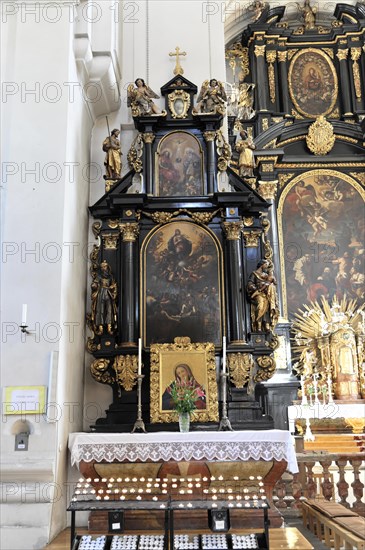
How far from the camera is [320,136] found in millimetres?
15664

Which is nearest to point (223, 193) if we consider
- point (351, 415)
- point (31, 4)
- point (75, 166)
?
point (75, 166)

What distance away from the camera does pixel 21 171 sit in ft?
Answer: 22.6

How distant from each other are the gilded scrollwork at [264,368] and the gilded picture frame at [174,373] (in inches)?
29.0

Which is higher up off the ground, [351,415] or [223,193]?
[223,193]

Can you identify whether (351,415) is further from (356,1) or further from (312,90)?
(356,1)

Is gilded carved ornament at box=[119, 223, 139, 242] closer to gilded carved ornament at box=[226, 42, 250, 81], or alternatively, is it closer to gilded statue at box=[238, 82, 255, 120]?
gilded statue at box=[238, 82, 255, 120]

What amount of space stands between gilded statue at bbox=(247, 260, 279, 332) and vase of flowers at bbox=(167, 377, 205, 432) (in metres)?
1.23

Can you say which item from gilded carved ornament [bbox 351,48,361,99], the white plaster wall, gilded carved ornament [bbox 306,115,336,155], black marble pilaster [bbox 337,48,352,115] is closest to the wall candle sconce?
the white plaster wall

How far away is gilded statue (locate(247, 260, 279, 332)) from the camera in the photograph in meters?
7.94

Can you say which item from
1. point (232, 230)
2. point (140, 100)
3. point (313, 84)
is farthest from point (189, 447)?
point (313, 84)

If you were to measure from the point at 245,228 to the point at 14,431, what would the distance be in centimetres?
411

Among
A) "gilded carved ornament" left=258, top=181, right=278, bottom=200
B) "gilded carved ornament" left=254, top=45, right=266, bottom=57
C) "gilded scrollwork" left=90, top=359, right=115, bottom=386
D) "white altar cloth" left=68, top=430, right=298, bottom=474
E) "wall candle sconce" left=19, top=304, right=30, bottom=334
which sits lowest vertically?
"white altar cloth" left=68, top=430, right=298, bottom=474

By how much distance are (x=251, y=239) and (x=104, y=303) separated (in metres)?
2.21

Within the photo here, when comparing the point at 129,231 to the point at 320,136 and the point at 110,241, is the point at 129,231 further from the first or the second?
the point at 320,136
